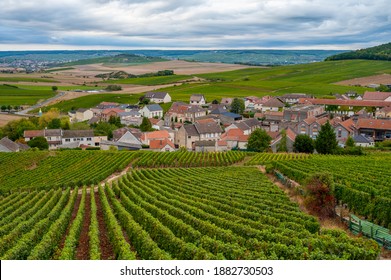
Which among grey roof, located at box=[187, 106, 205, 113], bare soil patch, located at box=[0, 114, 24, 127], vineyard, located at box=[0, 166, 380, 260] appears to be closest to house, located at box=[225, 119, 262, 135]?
grey roof, located at box=[187, 106, 205, 113]

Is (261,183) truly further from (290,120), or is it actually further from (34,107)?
(34,107)

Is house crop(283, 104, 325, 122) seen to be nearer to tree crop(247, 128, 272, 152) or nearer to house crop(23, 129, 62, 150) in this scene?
tree crop(247, 128, 272, 152)

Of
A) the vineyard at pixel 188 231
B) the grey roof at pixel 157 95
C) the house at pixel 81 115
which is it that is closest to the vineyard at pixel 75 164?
the vineyard at pixel 188 231

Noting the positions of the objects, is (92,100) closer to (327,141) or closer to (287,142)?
(287,142)

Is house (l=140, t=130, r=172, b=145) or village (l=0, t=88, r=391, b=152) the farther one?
house (l=140, t=130, r=172, b=145)

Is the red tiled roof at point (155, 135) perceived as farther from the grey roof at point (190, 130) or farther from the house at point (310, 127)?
the house at point (310, 127)

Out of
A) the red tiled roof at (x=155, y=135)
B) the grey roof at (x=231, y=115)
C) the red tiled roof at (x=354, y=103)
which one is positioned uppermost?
the red tiled roof at (x=354, y=103)

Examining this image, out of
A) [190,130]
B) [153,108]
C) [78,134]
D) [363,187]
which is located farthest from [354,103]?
[363,187]
